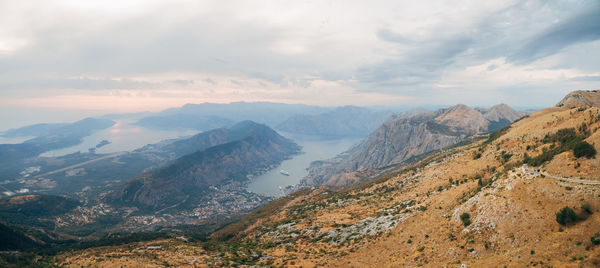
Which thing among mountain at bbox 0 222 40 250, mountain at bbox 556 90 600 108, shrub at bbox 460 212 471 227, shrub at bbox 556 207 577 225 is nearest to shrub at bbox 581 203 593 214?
shrub at bbox 556 207 577 225

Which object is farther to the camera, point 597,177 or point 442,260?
point 442,260

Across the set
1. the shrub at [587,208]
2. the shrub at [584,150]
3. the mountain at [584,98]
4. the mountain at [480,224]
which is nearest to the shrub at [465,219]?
the mountain at [480,224]

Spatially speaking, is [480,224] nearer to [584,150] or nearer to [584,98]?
[584,150]

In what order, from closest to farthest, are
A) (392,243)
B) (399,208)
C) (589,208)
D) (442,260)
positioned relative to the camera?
(589,208) → (442,260) → (392,243) → (399,208)

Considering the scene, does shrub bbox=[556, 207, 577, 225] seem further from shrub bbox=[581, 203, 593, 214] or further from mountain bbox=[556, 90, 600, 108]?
mountain bbox=[556, 90, 600, 108]

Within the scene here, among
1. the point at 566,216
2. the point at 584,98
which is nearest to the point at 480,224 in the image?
the point at 566,216

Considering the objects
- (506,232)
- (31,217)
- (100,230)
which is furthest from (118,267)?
(31,217)

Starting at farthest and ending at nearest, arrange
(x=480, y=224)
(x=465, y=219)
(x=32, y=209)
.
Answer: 1. (x=32, y=209)
2. (x=465, y=219)
3. (x=480, y=224)

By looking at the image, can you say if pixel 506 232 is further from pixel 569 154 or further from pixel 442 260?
pixel 569 154
